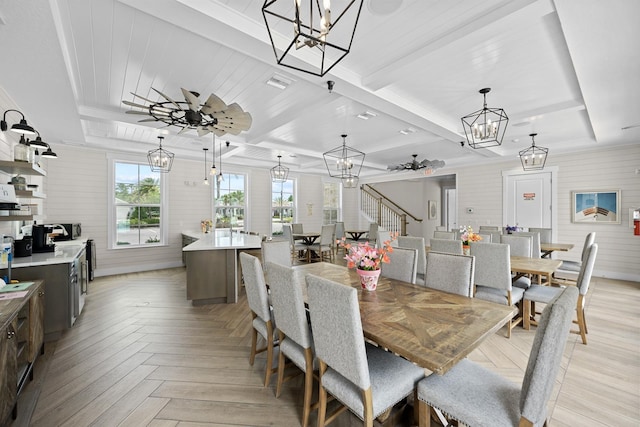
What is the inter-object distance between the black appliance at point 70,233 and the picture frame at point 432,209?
10.3m

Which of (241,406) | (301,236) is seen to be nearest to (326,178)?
(301,236)

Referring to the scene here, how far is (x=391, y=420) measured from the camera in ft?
5.72

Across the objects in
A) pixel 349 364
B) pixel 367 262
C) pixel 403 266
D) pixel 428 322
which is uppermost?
pixel 367 262

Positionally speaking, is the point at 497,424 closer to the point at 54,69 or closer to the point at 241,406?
the point at 241,406

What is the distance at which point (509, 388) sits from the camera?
52.4 inches

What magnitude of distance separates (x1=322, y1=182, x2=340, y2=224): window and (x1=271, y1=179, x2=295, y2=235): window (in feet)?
4.47

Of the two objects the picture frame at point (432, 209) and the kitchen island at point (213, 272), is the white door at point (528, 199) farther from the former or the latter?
the kitchen island at point (213, 272)

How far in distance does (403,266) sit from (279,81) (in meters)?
2.40

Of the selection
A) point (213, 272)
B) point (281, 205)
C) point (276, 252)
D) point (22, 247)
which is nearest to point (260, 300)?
point (276, 252)

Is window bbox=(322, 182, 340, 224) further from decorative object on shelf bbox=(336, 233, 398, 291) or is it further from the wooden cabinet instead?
the wooden cabinet

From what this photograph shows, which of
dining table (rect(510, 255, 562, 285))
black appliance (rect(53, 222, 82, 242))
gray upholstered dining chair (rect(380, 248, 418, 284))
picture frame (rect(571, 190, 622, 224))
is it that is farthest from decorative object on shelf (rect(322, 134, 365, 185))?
black appliance (rect(53, 222, 82, 242))

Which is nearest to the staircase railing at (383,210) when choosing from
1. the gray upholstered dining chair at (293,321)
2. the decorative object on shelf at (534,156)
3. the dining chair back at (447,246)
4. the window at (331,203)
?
the window at (331,203)

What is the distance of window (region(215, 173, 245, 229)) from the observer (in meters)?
7.13

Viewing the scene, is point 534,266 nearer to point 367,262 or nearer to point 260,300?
point 367,262
